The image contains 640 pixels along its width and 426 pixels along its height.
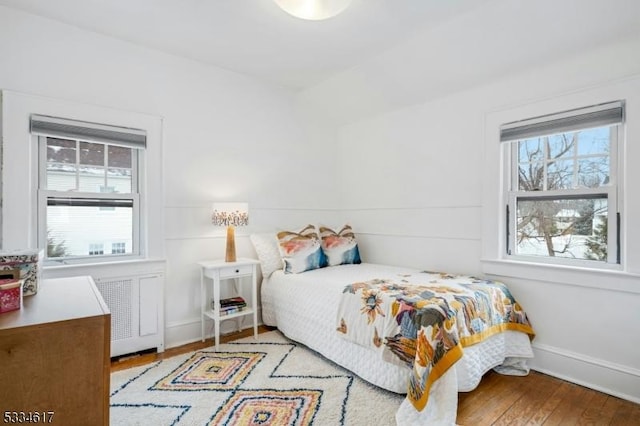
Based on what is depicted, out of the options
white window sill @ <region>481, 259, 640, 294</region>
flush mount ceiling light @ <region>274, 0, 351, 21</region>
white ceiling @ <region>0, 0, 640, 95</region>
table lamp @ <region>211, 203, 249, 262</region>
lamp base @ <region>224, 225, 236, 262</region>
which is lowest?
white window sill @ <region>481, 259, 640, 294</region>

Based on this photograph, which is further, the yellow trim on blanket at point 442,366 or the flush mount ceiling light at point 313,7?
the flush mount ceiling light at point 313,7

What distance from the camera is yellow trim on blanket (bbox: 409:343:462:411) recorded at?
70.4 inches

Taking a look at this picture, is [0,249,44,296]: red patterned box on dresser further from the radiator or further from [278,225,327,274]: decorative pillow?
[278,225,327,274]: decorative pillow

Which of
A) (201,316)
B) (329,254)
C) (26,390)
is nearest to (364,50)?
(329,254)

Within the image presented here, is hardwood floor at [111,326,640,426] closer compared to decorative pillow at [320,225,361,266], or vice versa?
hardwood floor at [111,326,640,426]

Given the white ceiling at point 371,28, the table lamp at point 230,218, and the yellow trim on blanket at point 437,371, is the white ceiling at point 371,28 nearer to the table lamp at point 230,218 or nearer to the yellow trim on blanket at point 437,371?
the table lamp at point 230,218

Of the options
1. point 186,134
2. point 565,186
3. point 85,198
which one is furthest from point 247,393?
point 565,186

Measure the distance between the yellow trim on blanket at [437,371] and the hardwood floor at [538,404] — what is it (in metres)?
0.31

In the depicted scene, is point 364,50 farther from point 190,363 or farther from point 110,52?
point 190,363

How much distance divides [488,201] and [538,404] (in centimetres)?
146

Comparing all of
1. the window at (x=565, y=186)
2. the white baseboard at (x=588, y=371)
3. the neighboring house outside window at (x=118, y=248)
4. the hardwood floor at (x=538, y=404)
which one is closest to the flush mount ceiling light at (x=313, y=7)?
the window at (x=565, y=186)

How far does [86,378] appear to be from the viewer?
1.17 metres

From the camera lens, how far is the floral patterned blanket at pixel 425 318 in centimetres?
185

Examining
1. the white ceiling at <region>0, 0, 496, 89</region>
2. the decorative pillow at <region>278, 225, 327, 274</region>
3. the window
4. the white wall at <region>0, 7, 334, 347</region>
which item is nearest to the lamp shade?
the white wall at <region>0, 7, 334, 347</region>
